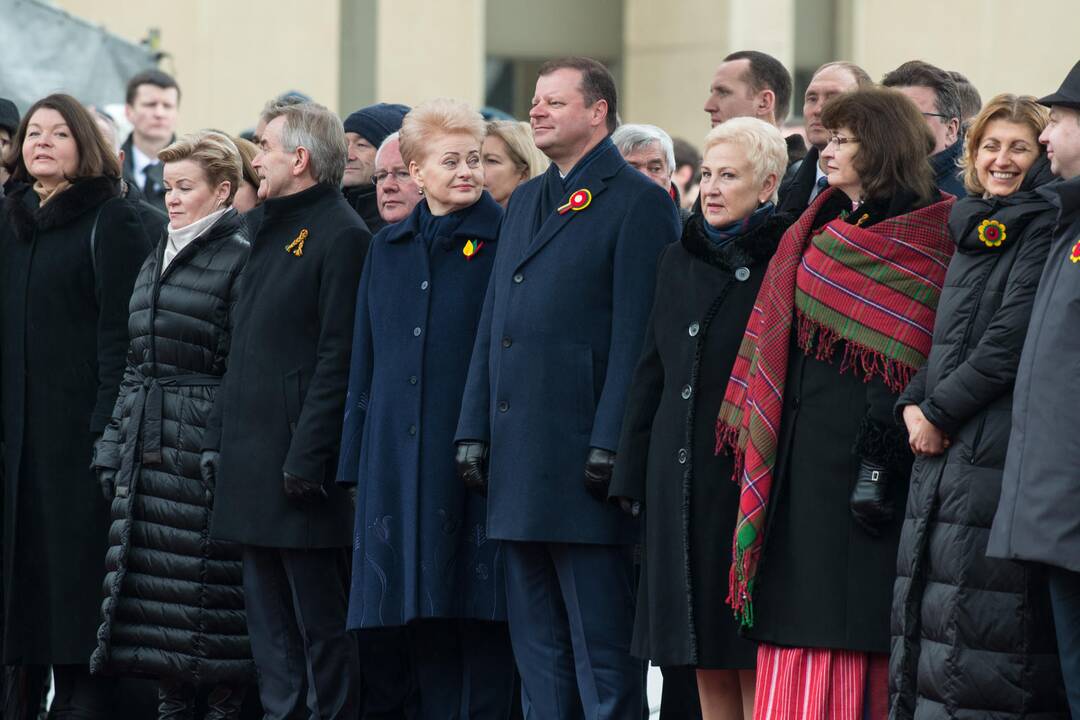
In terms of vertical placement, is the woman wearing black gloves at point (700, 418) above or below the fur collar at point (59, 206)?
below

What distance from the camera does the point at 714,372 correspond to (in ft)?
18.6

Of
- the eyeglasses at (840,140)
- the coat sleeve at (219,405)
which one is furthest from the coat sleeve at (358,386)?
the eyeglasses at (840,140)

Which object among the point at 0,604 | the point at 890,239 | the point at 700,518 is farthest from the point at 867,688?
the point at 0,604

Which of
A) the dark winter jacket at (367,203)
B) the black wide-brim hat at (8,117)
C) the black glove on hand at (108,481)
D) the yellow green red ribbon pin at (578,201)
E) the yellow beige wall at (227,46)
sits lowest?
the black glove on hand at (108,481)

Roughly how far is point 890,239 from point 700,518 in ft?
3.23

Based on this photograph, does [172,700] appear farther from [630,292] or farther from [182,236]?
[630,292]

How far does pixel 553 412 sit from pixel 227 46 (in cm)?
960

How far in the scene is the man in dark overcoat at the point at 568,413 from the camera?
19.5 ft

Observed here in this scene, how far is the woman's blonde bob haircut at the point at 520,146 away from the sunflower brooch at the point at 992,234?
245 centimetres

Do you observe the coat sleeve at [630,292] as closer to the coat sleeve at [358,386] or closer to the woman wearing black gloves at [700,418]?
the woman wearing black gloves at [700,418]

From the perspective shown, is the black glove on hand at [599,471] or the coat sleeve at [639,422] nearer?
the coat sleeve at [639,422]

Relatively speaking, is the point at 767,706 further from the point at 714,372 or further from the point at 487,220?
the point at 487,220

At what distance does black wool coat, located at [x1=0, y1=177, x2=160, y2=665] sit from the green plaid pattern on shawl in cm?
289

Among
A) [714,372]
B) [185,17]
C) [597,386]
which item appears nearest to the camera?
[714,372]
